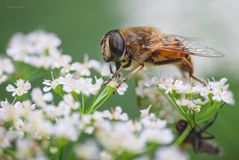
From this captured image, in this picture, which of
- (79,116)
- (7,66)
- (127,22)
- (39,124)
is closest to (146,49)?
(7,66)

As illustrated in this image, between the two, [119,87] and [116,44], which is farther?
[116,44]

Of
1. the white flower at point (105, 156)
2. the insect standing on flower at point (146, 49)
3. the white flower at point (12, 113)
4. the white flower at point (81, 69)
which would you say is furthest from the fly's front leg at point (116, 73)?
the white flower at point (105, 156)

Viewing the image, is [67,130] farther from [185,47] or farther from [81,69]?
[185,47]

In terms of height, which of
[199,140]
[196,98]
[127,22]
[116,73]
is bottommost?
[199,140]

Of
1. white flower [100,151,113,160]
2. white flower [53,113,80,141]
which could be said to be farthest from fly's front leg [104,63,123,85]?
white flower [100,151,113,160]

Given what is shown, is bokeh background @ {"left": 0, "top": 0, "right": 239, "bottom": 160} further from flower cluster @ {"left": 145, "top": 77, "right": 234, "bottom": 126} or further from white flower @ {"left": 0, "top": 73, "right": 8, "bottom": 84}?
white flower @ {"left": 0, "top": 73, "right": 8, "bottom": 84}

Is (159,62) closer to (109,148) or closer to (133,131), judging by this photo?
(133,131)

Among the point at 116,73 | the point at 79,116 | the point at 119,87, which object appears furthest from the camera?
the point at 116,73
